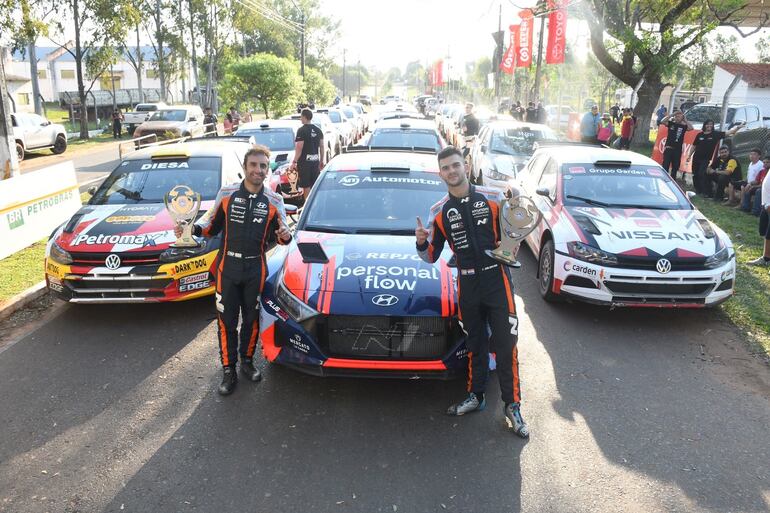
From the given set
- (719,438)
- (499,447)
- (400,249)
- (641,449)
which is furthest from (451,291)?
(719,438)

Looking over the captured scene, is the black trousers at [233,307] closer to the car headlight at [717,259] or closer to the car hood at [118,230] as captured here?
the car hood at [118,230]

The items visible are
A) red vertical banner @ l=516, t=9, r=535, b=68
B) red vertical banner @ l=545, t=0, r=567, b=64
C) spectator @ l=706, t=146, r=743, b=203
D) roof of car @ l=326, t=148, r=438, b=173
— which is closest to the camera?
roof of car @ l=326, t=148, r=438, b=173

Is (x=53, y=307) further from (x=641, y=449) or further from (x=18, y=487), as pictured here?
(x=641, y=449)

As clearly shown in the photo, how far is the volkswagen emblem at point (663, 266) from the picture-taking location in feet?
19.0

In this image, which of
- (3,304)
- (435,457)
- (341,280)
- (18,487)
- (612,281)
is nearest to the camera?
(18,487)

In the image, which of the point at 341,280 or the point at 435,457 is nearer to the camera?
the point at 435,457

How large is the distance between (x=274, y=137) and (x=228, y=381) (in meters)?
8.78

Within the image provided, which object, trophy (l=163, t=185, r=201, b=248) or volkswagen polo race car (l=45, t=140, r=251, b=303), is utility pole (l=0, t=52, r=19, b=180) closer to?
volkswagen polo race car (l=45, t=140, r=251, b=303)

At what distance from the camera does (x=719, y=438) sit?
4.03 metres

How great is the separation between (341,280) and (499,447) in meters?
1.56

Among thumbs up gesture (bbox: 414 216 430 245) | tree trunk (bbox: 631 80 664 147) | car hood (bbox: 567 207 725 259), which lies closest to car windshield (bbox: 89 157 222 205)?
thumbs up gesture (bbox: 414 216 430 245)

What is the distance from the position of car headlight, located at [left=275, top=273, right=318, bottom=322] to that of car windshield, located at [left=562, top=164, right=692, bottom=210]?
12.9 feet

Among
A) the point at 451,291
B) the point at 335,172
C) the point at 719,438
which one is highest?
the point at 335,172

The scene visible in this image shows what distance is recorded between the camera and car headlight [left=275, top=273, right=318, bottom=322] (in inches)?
163
